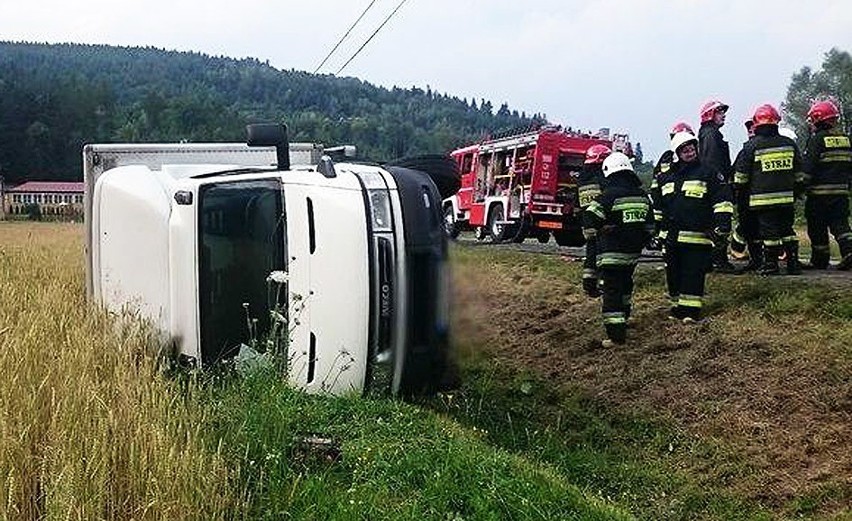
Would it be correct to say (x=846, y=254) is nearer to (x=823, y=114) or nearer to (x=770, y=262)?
(x=770, y=262)

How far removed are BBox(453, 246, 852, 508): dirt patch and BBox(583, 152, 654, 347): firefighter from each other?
0.35 metres

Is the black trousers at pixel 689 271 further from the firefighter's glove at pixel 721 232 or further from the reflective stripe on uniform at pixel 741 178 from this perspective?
the reflective stripe on uniform at pixel 741 178

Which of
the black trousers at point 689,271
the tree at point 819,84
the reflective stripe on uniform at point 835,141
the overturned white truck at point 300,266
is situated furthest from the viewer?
the tree at point 819,84

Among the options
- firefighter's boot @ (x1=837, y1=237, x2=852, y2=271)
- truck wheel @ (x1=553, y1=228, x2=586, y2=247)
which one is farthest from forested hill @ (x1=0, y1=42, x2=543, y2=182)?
firefighter's boot @ (x1=837, y1=237, x2=852, y2=271)

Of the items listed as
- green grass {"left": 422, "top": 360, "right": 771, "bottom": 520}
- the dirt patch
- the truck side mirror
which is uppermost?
the truck side mirror

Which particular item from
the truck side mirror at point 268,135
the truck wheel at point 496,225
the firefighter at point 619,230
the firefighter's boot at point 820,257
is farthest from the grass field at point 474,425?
the truck wheel at point 496,225

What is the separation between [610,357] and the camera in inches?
306

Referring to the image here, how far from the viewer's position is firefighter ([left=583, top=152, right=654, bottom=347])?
7.77 m

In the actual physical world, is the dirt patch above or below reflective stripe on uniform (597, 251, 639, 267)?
below

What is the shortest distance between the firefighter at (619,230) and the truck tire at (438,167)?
4.82ft

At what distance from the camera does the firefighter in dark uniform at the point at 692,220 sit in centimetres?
775

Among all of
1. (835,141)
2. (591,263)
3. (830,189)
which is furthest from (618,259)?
(835,141)

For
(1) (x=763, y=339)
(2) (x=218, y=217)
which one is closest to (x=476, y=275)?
(2) (x=218, y=217)

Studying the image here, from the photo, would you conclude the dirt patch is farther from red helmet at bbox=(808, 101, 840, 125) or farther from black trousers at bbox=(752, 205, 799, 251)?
red helmet at bbox=(808, 101, 840, 125)
